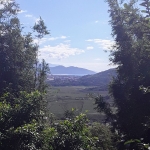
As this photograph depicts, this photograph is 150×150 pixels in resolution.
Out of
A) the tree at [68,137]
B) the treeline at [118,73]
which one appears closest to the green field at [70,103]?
the treeline at [118,73]

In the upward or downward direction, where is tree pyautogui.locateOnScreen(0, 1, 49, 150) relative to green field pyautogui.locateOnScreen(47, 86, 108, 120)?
upward

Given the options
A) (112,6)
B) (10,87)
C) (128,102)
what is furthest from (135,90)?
(10,87)

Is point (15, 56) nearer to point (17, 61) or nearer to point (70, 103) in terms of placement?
point (17, 61)

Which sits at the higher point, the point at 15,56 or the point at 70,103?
the point at 15,56

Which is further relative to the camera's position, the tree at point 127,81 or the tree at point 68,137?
the tree at point 127,81

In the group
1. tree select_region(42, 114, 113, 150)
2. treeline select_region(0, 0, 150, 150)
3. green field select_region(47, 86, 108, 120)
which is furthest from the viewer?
green field select_region(47, 86, 108, 120)

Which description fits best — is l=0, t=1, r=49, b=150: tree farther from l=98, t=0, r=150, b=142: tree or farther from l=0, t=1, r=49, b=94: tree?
l=98, t=0, r=150, b=142: tree

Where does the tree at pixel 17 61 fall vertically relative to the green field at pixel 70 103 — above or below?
above

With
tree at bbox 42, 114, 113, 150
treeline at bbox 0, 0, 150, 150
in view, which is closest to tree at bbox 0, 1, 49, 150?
treeline at bbox 0, 0, 150, 150

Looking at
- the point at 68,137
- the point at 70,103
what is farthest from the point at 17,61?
the point at 70,103

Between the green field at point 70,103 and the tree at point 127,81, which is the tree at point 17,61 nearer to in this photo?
the green field at point 70,103

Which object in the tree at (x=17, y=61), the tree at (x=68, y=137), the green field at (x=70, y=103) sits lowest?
the green field at (x=70, y=103)

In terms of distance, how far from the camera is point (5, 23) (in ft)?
45.4

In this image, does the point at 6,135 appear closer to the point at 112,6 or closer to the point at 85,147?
the point at 85,147
